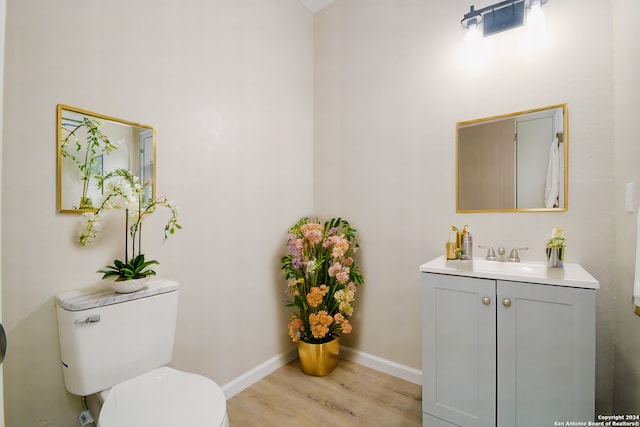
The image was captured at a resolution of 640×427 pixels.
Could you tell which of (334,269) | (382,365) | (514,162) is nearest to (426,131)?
(514,162)

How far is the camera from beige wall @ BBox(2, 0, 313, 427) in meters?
1.20

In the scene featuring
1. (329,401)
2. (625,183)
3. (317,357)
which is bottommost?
(329,401)

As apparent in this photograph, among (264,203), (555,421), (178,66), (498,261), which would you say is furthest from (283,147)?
(555,421)

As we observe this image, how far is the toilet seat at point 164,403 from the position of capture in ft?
3.35

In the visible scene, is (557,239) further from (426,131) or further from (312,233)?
(312,233)

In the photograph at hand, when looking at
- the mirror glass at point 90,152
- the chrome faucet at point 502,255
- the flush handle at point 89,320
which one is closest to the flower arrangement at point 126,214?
the mirror glass at point 90,152

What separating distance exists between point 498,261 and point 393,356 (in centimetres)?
97

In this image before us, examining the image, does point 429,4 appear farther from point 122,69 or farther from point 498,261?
point 122,69

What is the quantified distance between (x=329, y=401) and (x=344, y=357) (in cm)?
55

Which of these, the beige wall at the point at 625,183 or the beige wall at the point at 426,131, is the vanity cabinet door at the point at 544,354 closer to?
the beige wall at the point at 625,183

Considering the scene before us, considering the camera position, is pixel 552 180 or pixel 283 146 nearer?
pixel 552 180

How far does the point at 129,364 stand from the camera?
1303 millimetres

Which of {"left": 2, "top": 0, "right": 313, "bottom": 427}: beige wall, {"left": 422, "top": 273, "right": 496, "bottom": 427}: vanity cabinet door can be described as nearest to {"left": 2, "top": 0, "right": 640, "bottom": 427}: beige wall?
{"left": 2, "top": 0, "right": 313, "bottom": 427}: beige wall

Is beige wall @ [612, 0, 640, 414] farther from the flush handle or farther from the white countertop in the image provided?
the flush handle
